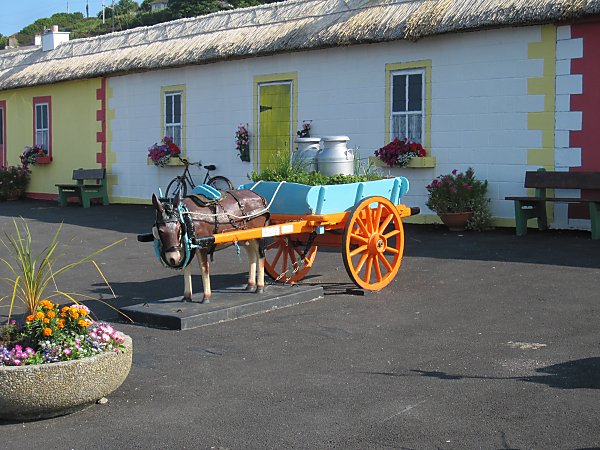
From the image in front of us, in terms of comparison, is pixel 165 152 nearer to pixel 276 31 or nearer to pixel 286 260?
pixel 276 31

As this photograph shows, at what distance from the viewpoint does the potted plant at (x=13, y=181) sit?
2270cm

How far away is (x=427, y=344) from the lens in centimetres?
696

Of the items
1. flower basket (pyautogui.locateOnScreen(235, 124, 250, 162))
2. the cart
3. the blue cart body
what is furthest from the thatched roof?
the blue cart body

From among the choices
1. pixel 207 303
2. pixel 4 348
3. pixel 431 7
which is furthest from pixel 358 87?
pixel 4 348

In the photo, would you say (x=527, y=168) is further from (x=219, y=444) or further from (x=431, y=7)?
(x=219, y=444)

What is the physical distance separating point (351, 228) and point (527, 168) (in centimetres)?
531

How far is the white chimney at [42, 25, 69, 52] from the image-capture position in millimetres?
23844

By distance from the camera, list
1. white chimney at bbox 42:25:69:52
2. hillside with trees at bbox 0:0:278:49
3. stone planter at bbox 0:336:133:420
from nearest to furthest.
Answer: stone planter at bbox 0:336:133:420, white chimney at bbox 42:25:69:52, hillside with trees at bbox 0:0:278:49

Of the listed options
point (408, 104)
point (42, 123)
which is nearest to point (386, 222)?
point (408, 104)

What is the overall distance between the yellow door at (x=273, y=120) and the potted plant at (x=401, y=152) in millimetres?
2458

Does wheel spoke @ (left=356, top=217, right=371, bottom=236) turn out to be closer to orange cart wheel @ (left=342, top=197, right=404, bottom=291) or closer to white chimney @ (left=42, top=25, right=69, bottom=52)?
orange cart wheel @ (left=342, top=197, right=404, bottom=291)

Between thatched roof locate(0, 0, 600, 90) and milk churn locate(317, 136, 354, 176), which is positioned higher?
thatched roof locate(0, 0, 600, 90)

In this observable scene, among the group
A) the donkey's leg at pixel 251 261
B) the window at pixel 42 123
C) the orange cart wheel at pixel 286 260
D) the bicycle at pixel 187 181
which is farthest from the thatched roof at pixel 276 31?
the donkey's leg at pixel 251 261

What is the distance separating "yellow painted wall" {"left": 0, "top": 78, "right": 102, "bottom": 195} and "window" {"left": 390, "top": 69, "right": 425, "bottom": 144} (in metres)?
8.55
